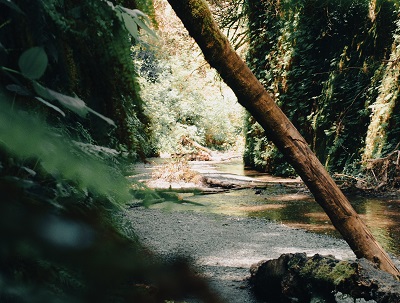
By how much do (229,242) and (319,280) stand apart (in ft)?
7.66

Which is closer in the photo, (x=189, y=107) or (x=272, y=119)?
(x=272, y=119)

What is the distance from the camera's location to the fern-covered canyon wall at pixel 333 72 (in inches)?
292

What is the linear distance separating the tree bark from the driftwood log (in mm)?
168

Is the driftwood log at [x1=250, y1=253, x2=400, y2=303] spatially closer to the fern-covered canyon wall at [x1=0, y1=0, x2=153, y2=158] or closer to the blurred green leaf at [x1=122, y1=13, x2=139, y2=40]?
the fern-covered canyon wall at [x1=0, y1=0, x2=153, y2=158]

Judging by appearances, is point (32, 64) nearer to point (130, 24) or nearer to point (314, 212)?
point (130, 24)

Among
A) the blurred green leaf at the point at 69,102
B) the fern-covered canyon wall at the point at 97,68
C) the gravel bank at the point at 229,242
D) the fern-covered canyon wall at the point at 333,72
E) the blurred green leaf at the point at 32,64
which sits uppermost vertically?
the fern-covered canyon wall at the point at 333,72

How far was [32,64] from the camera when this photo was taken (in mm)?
336

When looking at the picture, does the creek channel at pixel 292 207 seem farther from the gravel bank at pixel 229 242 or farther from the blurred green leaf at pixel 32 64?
the blurred green leaf at pixel 32 64

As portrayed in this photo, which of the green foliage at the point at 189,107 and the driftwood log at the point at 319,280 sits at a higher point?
the green foliage at the point at 189,107

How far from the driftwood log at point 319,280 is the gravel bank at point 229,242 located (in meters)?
0.19

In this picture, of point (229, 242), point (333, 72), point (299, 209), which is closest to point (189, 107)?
point (333, 72)

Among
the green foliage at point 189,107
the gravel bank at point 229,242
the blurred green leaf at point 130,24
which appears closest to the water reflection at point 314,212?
the gravel bank at point 229,242

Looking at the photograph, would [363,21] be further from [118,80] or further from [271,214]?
[118,80]

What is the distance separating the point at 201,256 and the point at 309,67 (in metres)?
6.35
